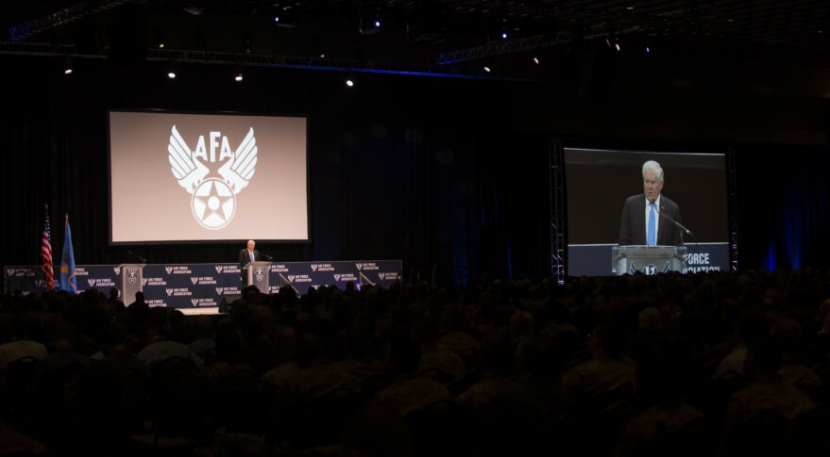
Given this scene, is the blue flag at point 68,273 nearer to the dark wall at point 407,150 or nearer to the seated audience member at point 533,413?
the dark wall at point 407,150

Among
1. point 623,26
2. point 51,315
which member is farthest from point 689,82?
point 51,315

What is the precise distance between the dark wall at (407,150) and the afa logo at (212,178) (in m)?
0.66

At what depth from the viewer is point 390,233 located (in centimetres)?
1903

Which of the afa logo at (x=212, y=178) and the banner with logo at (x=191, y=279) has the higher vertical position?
the afa logo at (x=212, y=178)

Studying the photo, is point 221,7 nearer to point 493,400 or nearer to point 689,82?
point 689,82

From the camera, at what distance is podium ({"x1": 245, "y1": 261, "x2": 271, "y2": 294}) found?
14938 mm

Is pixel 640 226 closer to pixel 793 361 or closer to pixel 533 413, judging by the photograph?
pixel 793 361

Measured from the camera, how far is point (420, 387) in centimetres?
401

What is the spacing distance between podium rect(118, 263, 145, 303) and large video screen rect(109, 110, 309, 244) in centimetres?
199

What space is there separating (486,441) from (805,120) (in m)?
24.0

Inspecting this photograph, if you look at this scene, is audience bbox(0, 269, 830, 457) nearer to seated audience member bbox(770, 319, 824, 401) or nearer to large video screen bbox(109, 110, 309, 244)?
seated audience member bbox(770, 319, 824, 401)

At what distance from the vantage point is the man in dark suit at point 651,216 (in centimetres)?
2038

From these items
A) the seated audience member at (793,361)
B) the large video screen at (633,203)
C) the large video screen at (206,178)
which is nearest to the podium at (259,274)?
the large video screen at (206,178)

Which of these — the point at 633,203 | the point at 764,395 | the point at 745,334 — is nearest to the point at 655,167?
the point at 633,203
